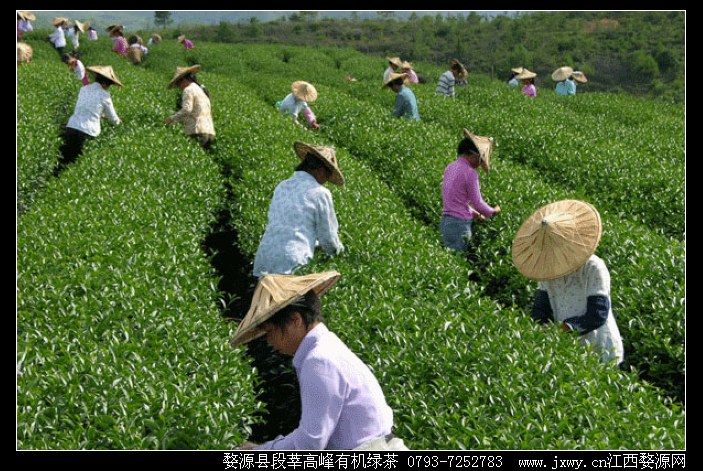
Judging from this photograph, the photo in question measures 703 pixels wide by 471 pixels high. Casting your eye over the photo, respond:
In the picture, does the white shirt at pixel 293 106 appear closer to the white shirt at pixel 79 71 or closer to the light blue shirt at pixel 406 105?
the light blue shirt at pixel 406 105

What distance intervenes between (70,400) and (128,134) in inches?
335

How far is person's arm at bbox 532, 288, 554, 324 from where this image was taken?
559cm

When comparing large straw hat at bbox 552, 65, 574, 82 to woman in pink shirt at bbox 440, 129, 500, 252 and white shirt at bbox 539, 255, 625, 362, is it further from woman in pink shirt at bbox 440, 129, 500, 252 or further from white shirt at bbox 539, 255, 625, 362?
white shirt at bbox 539, 255, 625, 362

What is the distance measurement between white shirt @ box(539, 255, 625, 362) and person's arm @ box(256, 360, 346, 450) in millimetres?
2628

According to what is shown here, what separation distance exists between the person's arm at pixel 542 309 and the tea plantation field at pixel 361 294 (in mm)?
254

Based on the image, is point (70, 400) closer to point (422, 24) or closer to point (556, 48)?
point (556, 48)

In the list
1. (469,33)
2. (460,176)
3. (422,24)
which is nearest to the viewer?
(460,176)

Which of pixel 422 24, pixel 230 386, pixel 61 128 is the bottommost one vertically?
pixel 422 24

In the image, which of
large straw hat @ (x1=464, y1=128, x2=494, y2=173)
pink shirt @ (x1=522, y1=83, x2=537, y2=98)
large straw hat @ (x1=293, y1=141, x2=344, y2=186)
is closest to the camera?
large straw hat @ (x1=293, y1=141, x2=344, y2=186)

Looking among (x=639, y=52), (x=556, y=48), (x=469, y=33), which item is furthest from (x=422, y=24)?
(x=639, y=52)

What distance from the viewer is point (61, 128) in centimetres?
1405

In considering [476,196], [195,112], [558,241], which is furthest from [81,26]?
[558,241]

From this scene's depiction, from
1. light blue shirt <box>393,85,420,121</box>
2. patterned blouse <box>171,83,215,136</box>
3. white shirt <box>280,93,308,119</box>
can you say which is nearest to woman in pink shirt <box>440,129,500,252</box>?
patterned blouse <box>171,83,215,136</box>

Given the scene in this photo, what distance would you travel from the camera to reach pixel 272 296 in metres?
3.53
